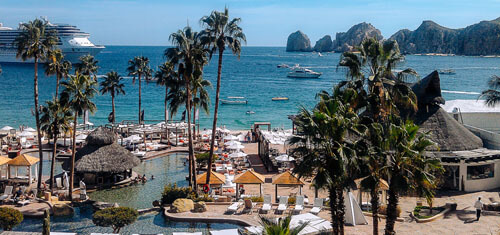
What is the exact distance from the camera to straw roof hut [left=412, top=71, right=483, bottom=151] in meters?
28.8

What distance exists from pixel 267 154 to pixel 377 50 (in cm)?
1768

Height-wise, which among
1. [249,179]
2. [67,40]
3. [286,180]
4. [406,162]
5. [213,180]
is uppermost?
[67,40]

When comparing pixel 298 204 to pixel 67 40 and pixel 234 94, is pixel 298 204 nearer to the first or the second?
pixel 234 94

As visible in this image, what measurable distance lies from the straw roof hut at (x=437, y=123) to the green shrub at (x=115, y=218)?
17612 mm

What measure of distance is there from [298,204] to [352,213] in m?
3.57

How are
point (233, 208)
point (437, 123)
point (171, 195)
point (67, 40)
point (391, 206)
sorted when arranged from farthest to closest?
1. point (67, 40)
2. point (437, 123)
3. point (171, 195)
4. point (233, 208)
5. point (391, 206)

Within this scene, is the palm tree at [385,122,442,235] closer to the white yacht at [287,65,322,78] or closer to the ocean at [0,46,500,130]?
the ocean at [0,46,500,130]

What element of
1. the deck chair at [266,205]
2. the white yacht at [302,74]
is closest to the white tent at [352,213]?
the deck chair at [266,205]

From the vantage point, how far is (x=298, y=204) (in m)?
24.2

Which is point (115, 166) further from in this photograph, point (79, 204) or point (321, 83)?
point (321, 83)

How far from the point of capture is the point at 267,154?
35688mm

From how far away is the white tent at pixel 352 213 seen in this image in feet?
69.6

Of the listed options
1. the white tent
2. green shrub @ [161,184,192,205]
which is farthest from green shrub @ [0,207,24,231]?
the white tent

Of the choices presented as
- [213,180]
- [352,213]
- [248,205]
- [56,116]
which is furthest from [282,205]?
[56,116]
